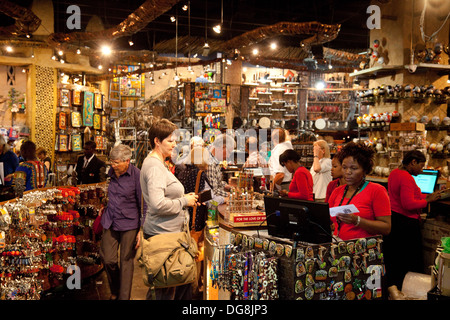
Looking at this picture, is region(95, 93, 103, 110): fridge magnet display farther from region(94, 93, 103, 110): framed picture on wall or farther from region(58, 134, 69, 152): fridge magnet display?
region(58, 134, 69, 152): fridge magnet display

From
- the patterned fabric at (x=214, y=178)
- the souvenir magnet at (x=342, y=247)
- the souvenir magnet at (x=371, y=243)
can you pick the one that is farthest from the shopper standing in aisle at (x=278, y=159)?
the souvenir magnet at (x=342, y=247)

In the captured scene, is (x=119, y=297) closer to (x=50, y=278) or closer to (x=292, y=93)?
(x=50, y=278)

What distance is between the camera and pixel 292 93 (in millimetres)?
17141

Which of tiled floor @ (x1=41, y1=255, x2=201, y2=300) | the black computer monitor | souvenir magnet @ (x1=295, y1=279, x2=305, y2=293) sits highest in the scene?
the black computer monitor

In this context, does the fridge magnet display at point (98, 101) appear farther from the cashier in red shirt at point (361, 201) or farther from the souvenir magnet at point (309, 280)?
the souvenir magnet at point (309, 280)

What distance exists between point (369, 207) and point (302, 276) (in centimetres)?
76

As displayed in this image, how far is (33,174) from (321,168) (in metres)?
3.81

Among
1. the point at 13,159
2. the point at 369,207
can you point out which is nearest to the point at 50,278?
the point at 13,159

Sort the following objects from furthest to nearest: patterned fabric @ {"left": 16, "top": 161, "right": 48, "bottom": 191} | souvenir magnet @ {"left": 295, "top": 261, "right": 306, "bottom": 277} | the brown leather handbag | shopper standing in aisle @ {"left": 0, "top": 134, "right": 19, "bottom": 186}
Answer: shopper standing in aisle @ {"left": 0, "top": 134, "right": 19, "bottom": 186}
patterned fabric @ {"left": 16, "top": 161, "right": 48, "bottom": 191}
the brown leather handbag
souvenir magnet @ {"left": 295, "top": 261, "right": 306, "bottom": 277}

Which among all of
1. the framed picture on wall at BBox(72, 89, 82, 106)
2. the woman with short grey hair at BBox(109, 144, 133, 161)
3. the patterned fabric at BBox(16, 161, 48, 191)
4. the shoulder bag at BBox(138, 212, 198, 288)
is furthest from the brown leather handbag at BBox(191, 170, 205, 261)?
the framed picture on wall at BBox(72, 89, 82, 106)

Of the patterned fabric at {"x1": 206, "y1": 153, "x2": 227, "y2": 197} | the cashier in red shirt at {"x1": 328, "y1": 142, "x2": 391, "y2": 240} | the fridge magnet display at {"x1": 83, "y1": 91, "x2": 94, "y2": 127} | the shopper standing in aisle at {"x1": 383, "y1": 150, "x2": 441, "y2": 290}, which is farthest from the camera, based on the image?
the fridge magnet display at {"x1": 83, "y1": 91, "x2": 94, "y2": 127}

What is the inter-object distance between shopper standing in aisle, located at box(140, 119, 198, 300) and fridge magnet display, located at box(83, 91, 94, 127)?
9029 mm

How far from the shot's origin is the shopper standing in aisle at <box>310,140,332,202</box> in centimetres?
535

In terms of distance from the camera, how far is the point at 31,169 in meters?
5.15
